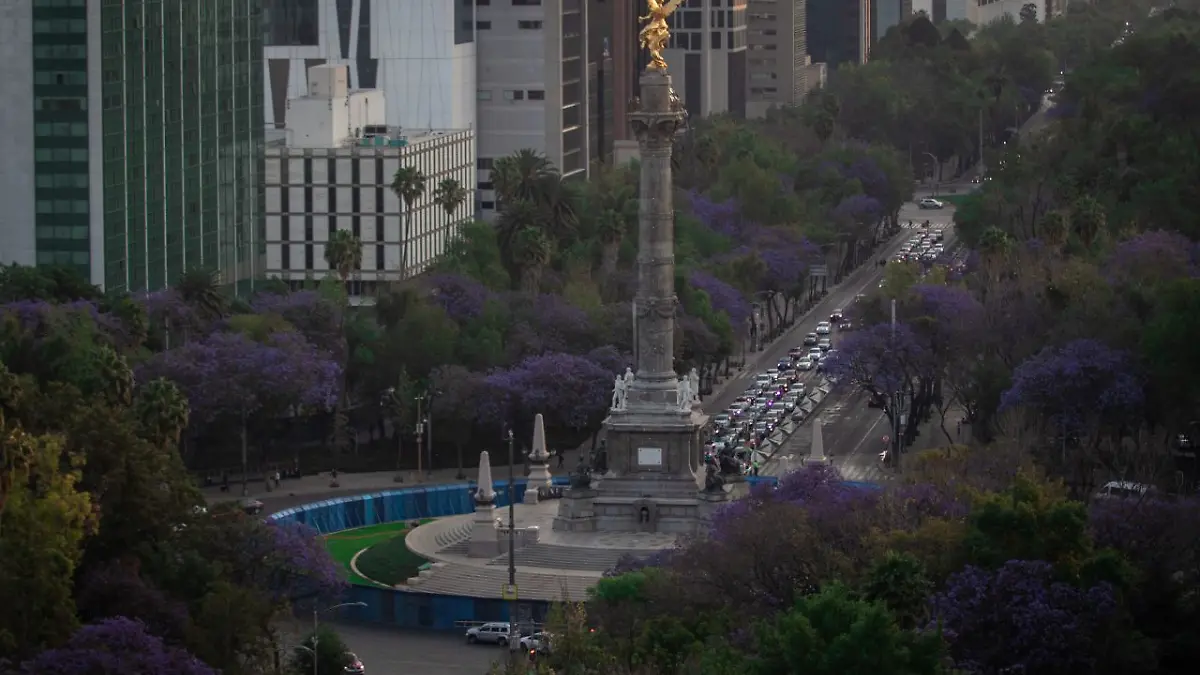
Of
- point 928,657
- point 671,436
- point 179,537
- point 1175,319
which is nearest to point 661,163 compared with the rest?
point 671,436

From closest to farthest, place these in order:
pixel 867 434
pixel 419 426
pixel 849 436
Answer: pixel 419 426 → pixel 849 436 → pixel 867 434

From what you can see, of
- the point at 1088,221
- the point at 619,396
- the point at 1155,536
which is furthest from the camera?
the point at 1088,221

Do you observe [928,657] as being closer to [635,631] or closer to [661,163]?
[635,631]

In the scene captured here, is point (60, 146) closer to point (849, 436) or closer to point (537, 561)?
point (849, 436)

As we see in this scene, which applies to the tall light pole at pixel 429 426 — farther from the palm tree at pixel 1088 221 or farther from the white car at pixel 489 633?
the palm tree at pixel 1088 221

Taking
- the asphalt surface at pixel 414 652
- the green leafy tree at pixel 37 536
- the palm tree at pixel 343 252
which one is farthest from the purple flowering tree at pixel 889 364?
the green leafy tree at pixel 37 536

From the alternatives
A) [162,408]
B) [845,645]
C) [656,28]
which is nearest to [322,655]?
[845,645]
